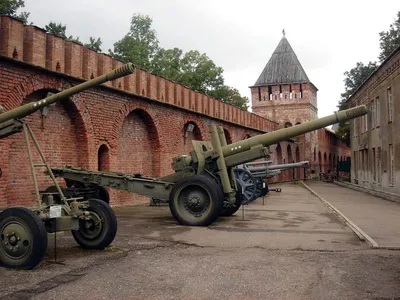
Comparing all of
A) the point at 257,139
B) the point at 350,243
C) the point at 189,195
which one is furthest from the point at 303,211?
the point at 350,243

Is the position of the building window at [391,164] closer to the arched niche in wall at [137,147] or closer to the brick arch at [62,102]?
the arched niche in wall at [137,147]

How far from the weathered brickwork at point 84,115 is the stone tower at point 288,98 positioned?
29.5 metres

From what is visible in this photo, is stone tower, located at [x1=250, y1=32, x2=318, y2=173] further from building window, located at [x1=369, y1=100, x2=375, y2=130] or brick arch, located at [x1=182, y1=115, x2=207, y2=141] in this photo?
brick arch, located at [x1=182, y1=115, x2=207, y2=141]

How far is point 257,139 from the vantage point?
37.5ft

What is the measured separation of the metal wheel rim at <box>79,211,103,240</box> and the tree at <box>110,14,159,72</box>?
34.5 m

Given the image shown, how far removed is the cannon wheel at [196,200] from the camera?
10.2m

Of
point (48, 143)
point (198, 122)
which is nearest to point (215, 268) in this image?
point (48, 143)

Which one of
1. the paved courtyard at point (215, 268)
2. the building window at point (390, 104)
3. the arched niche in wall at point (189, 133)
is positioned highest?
the building window at point (390, 104)

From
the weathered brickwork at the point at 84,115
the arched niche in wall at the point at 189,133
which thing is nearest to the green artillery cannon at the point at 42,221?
the weathered brickwork at the point at 84,115

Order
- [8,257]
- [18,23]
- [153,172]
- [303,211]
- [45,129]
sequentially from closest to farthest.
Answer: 1. [8,257]
2. [18,23]
3. [45,129]
4. [303,211]
5. [153,172]

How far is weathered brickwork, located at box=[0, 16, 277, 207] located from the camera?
11.0m

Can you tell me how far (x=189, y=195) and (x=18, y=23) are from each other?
18.8 ft

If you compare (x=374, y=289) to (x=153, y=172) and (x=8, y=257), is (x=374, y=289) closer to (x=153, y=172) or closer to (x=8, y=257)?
(x=8, y=257)

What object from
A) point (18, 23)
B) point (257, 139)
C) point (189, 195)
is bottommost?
point (189, 195)
